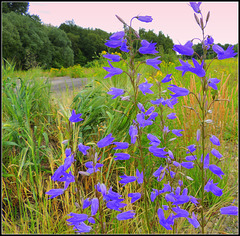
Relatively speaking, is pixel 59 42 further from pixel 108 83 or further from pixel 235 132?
pixel 235 132

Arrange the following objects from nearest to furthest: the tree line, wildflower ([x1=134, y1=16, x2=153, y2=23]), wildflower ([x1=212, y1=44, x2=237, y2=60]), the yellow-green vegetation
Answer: wildflower ([x1=212, y1=44, x2=237, y2=60]), wildflower ([x1=134, y1=16, x2=153, y2=23]), the yellow-green vegetation, the tree line

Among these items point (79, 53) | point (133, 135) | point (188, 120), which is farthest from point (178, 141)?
point (79, 53)

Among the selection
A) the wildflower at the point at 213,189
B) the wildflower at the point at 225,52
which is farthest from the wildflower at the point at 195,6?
the wildflower at the point at 213,189

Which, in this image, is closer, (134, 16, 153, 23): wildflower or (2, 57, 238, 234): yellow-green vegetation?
(134, 16, 153, 23): wildflower

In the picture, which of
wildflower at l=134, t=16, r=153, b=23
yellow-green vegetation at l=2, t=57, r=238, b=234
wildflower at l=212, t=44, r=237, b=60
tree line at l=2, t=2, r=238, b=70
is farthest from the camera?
tree line at l=2, t=2, r=238, b=70

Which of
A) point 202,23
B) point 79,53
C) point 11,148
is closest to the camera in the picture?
point 202,23

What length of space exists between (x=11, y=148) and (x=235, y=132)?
11.3 ft

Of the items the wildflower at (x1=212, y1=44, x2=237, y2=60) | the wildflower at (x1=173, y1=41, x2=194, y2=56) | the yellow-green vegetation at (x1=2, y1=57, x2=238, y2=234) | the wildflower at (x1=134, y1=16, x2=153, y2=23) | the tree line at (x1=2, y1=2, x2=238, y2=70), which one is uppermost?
the tree line at (x1=2, y1=2, x2=238, y2=70)

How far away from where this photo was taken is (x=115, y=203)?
43.3 inches

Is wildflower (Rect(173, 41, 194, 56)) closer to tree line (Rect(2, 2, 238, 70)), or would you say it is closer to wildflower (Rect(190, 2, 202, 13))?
wildflower (Rect(190, 2, 202, 13))

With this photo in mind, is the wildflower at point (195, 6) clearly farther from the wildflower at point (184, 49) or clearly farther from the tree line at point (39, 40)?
the tree line at point (39, 40)

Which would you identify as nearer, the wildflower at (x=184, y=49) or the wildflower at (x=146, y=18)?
the wildflower at (x=184, y=49)

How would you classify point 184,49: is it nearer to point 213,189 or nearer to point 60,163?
point 213,189

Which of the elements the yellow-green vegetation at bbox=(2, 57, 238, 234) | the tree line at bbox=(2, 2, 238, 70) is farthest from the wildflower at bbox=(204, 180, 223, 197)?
the tree line at bbox=(2, 2, 238, 70)
